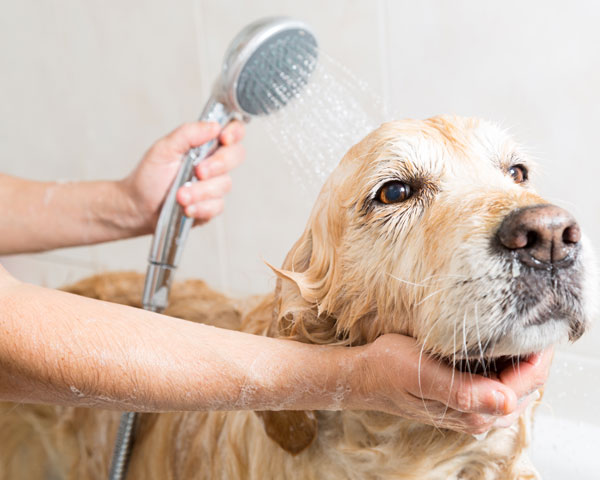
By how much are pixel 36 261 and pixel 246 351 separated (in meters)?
2.05

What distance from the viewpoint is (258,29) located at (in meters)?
1.16

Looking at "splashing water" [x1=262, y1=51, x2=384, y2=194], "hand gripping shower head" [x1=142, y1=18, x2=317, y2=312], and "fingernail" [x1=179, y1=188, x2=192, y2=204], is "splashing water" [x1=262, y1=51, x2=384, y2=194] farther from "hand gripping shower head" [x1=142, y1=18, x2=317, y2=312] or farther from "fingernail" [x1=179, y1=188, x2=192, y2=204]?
"fingernail" [x1=179, y1=188, x2=192, y2=204]

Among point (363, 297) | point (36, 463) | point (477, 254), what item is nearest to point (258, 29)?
point (363, 297)

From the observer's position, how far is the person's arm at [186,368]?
803 mm

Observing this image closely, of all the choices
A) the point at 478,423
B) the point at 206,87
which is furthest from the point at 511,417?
the point at 206,87

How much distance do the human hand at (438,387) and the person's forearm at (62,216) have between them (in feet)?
2.62

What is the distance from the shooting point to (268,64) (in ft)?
3.93

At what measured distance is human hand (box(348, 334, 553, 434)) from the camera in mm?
747

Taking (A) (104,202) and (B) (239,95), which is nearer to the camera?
(B) (239,95)

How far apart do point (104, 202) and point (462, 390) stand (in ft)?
3.21

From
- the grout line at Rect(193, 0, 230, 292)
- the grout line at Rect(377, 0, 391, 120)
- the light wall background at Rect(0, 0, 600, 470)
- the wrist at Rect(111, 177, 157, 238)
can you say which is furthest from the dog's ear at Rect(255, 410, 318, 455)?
the grout line at Rect(193, 0, 230, 292)

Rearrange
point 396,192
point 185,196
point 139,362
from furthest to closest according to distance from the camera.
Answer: point 185,196 → point 396,192 → point 139,362

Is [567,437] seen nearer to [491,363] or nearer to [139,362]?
[491,363]

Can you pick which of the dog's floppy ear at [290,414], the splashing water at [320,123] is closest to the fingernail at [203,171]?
the splashing water at [320,123]
